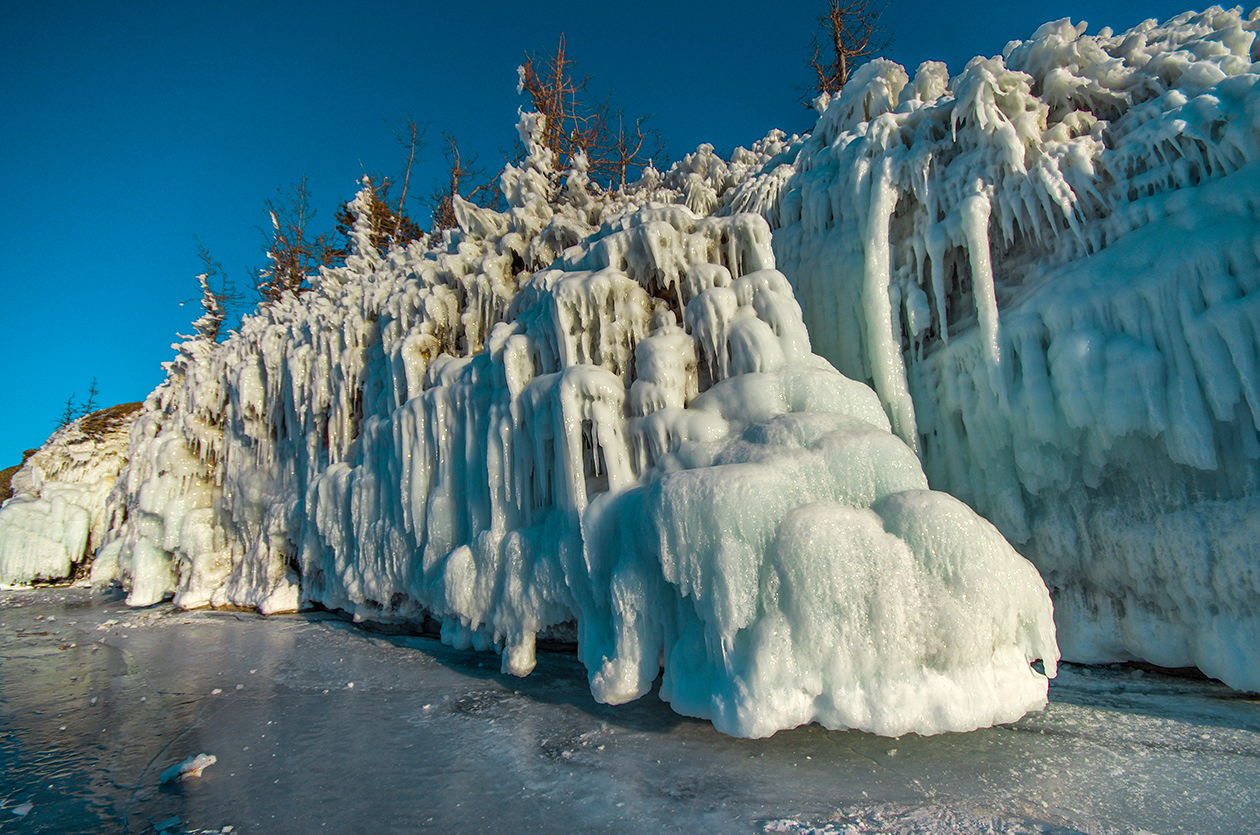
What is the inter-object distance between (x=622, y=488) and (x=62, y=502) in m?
20.9

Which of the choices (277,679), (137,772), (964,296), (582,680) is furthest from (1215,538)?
(277,679)

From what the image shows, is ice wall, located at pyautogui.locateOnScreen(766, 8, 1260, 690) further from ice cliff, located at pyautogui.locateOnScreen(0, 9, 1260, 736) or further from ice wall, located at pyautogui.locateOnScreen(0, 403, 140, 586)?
ice wall, located at pyautogui.locateOnScreen(0, 403, 140, 586)

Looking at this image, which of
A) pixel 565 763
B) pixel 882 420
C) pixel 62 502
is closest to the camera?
pixel 565 763

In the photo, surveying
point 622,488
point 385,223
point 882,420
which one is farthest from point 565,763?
point 385,223

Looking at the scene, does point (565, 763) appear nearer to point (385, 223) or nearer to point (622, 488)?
point (622, 488)

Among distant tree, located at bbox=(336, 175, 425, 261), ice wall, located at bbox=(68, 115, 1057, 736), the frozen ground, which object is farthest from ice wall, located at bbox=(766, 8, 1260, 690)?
distant tree, located at bbox=(336, 175, 425, 261)

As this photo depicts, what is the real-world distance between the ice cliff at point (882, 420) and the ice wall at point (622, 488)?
0.03m

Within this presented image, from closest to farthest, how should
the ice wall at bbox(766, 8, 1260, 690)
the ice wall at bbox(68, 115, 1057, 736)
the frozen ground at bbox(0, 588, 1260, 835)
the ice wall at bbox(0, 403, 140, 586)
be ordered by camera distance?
the frozen ground at bbox(0, 588, 1260, 835) → the ice wall at bbox(68, 115, 1057, 736) → the ice wall at bbox(766, 8, 1260, 690) → the ice wall at bbox(0, 403, 140, 586)

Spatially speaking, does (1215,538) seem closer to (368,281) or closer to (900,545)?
(900,545)

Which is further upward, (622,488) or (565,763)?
(622,488)

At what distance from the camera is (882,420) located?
512cm

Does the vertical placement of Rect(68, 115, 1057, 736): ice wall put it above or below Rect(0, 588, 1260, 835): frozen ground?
above

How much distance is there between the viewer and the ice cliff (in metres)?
3.63

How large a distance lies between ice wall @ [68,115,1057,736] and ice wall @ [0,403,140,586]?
8.93 meters
